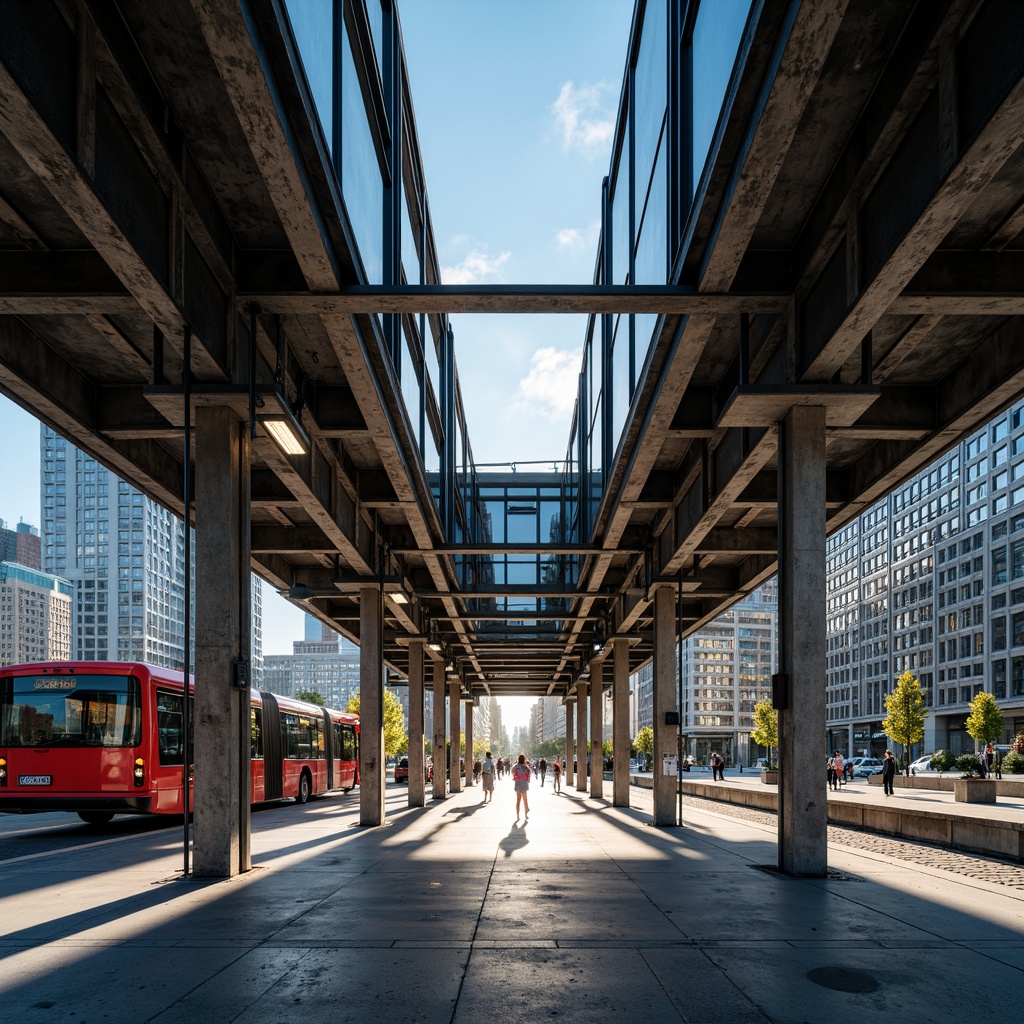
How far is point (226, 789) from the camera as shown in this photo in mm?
12672

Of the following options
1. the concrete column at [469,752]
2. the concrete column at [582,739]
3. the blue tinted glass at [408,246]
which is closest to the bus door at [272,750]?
the blue tinted glass at [408,246]

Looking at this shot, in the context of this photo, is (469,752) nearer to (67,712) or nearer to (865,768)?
(865,768)

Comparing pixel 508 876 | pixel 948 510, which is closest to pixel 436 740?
pixel 508 876

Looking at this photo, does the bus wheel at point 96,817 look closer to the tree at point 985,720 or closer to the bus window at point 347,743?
the bus window at point 347,743

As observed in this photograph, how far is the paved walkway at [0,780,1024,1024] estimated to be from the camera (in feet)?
21.9

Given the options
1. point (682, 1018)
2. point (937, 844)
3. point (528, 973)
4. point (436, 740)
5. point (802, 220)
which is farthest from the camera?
point (436, 740)

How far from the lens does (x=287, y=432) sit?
1266cm

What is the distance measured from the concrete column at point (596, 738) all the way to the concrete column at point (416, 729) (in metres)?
7.83

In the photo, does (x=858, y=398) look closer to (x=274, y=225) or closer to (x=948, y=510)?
(x=274, y=225)

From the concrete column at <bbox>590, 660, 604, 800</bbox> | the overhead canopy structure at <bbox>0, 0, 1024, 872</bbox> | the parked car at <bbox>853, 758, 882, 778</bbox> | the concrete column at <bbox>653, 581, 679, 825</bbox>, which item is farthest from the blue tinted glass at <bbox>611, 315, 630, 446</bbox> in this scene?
the parked car at <bbox>853, 758, 882, 778</bbox>

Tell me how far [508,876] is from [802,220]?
9.05 metres

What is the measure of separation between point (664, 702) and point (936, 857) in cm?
914

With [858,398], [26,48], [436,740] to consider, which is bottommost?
[436,740]

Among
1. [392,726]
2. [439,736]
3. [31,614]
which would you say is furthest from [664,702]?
[31,614]
